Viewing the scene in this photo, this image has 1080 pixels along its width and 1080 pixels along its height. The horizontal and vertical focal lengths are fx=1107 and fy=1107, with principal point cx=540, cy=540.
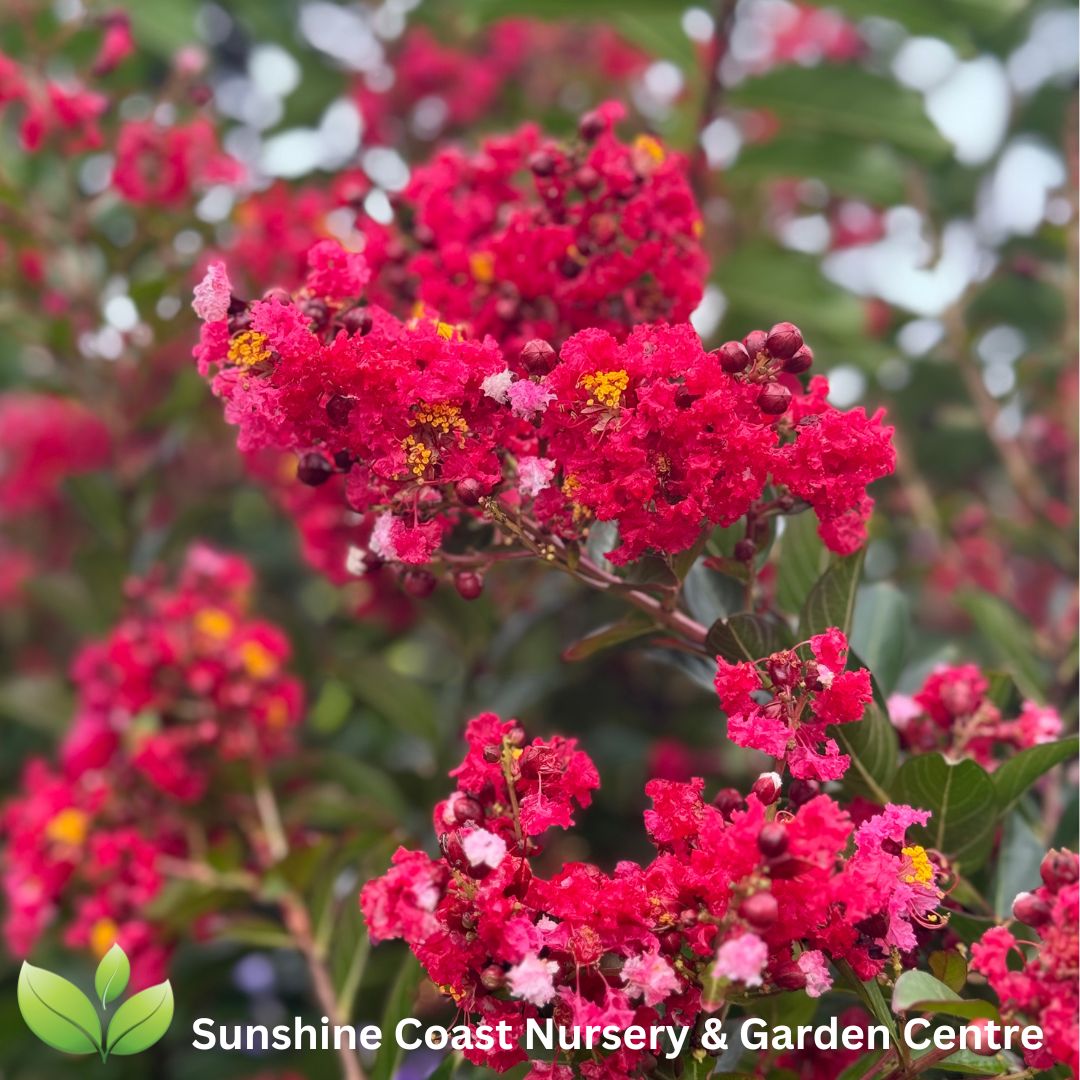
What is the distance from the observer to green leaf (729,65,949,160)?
2078mm

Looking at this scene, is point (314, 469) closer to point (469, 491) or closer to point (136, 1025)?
point (469, 491)

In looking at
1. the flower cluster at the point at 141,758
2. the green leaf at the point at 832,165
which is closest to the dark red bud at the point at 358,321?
the flower cluster at the point at 141,758

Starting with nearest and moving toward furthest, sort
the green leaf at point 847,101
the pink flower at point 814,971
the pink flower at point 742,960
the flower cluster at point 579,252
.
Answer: the pink flower at point 742,960, the pink flower at point 814,971, the flower cluster at point 579,252, the green leaf at point 847,101

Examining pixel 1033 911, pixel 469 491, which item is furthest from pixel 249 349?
pixel 1033 911

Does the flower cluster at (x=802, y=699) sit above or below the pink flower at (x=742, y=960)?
above

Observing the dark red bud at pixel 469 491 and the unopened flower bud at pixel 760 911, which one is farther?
the dark red bud at pixel 469 491

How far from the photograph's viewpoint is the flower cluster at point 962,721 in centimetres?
124

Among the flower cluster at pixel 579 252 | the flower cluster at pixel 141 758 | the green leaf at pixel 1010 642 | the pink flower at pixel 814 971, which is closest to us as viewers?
the pink flower at pixel 814 971

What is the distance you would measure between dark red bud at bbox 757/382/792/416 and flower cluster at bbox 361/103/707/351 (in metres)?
0.29

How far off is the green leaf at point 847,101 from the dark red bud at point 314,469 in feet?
4.60

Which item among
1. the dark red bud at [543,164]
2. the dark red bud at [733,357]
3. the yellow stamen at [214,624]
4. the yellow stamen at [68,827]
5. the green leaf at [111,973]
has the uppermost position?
the dark red bud at [543,164]

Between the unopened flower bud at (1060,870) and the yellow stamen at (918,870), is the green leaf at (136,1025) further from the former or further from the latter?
the unopened flower bud at (1060,870)

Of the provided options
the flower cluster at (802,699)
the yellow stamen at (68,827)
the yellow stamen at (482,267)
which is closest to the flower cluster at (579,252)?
the yellow stamen at (482,267)

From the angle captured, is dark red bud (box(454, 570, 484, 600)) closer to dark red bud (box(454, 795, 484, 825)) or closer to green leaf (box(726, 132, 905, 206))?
dark red bud (box(454, 795, 484, 825))
